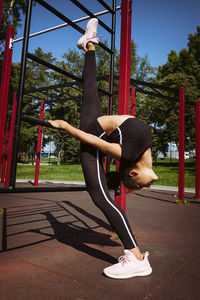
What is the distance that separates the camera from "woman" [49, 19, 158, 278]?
1592 mm

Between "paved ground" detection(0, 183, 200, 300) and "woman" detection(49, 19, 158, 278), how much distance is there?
0.42 ft

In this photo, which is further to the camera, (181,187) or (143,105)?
(143,105)

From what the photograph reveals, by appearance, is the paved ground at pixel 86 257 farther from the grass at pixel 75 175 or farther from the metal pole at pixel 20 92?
the grass at pixel 75 175

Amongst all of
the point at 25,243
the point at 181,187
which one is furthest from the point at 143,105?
the point at 25,243

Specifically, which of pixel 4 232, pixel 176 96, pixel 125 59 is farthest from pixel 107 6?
pixel 176 96

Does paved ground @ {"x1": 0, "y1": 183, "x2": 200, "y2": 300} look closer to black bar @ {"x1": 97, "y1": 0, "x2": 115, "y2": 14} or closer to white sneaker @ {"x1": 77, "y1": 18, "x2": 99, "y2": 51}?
white sneaker @ {"x1": 77, "y1": 18, "x2": 99, "y2": 51}

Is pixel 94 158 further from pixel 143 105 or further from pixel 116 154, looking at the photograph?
pixel 143 105

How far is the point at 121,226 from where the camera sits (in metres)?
1.68

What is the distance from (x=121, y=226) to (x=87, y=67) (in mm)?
1623

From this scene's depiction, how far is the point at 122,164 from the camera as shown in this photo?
179 centimetres

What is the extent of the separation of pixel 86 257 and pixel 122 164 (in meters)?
0.99

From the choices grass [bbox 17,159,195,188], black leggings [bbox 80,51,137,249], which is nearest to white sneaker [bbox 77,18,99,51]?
black leggings [bbox 80,51,137,249]

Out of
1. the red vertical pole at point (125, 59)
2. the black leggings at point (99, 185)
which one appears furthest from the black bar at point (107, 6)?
the black leggings at point (99, 185)

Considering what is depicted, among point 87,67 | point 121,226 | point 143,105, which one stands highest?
point 143,105
